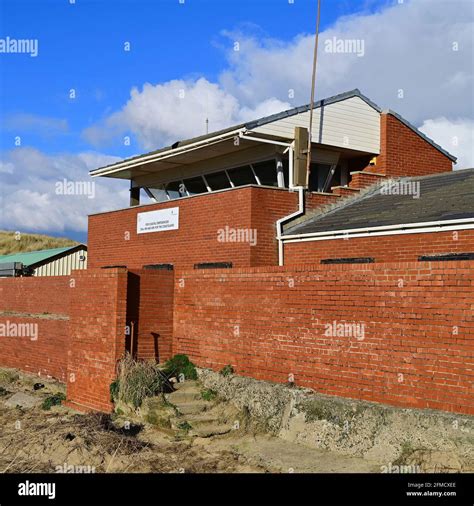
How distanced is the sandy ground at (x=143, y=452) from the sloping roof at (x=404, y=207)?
494cm

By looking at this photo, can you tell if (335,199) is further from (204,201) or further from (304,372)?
(304,372)

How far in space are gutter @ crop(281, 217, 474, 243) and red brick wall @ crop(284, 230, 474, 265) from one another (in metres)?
0.07

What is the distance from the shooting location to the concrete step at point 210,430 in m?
9.92

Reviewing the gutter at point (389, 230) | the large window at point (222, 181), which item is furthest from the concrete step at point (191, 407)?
the large window at point (222, 181)

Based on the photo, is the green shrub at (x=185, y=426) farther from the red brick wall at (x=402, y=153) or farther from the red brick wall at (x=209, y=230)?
the red brick wall at (x=402, y=153)

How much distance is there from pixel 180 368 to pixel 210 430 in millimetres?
2275

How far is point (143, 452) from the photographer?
9336 mm
